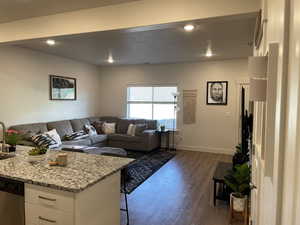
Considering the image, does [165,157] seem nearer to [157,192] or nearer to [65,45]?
[157,192]

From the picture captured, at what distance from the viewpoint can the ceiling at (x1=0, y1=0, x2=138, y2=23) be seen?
2443 millimetres

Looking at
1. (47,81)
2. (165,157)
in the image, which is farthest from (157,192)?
(47,81)

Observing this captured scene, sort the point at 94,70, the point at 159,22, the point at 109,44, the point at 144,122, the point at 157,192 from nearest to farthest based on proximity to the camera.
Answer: the point at 159,22 < the point at 157,192 < the point at 109,44 < the point at 144,122 < the point at 94,70

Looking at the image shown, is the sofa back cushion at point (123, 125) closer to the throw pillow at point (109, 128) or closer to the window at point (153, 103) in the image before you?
the throw pillow at point (109, 128)

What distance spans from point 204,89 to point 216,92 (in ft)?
1.14

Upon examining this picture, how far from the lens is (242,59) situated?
5824 mm

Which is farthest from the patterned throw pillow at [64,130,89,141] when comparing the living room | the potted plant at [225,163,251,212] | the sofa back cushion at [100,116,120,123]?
the potted plant at [225,163,251,212]

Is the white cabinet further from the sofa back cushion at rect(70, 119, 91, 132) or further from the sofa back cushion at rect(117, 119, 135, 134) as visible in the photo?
the sofa back cushion at rect(117, 119, 135, 134)

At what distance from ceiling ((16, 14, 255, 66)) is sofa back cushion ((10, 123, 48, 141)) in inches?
69.0

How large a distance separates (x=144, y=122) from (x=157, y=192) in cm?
327

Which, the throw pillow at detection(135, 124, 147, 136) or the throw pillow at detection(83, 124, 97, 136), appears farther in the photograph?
the throw pillow at detection(135, 124, 147, 136)

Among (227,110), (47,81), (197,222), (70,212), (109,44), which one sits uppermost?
(109,44)

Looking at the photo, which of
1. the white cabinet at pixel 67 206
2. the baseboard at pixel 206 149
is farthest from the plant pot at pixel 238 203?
the baseboard at pixel 206 149

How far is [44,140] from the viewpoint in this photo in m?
4.43
